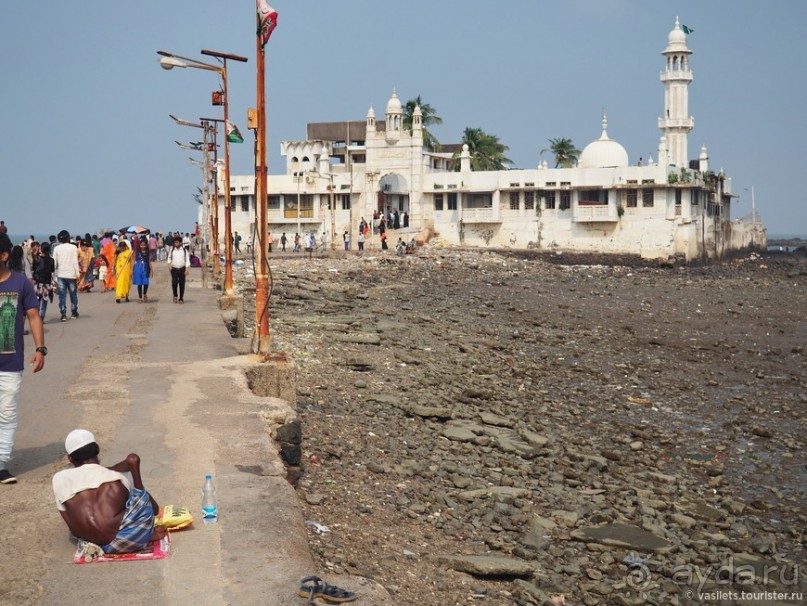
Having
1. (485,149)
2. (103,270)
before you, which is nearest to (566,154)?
(485,149)

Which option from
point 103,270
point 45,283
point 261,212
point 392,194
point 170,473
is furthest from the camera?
point 392,194

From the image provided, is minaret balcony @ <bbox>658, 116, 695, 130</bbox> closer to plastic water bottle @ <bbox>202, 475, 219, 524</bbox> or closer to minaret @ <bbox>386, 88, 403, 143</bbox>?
minaret @ <bbox>386, 88, 403, 143</bbox>

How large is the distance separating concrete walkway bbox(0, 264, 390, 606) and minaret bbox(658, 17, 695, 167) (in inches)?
2268

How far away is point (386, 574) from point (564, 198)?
2179 inches

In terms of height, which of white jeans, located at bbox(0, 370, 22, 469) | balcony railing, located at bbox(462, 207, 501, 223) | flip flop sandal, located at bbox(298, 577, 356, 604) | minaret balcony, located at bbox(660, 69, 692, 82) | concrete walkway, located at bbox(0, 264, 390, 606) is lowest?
flip flop sandal, located at bbox(298, 577, 356, 604)

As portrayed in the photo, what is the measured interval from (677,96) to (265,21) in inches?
2320

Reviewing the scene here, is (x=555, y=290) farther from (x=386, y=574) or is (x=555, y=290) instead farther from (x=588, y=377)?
(x=386, y=574)

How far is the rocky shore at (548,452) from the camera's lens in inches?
324

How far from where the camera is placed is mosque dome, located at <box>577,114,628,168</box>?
207 feet

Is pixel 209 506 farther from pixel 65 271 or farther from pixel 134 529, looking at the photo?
pixel 65 271

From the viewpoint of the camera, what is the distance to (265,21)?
12711 millimetres

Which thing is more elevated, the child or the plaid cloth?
the child

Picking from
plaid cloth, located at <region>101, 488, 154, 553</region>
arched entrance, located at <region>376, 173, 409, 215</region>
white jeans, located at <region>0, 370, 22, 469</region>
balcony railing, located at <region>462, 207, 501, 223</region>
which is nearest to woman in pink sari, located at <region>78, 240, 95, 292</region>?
white jeans, located at <region>0, 370, 22, 469</region>

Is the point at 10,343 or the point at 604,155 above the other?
the point at 604,155
